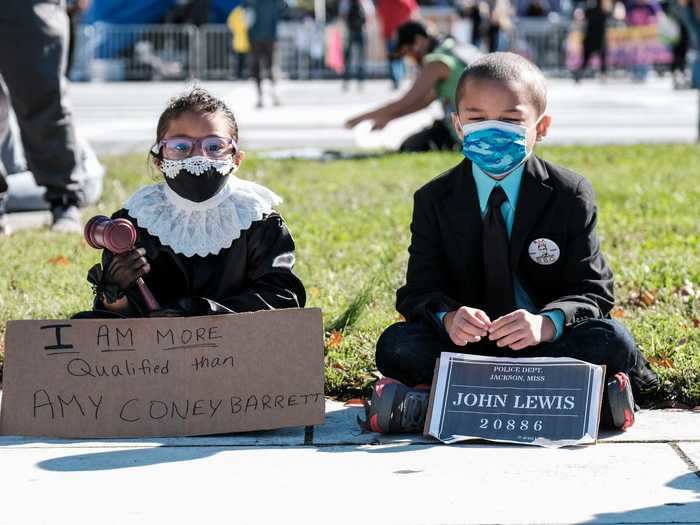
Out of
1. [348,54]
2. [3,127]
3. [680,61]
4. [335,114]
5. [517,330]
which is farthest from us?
[348,54]

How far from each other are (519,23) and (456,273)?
24644mm

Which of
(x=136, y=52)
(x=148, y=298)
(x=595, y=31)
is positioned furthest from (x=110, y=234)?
(x=136, y=52)

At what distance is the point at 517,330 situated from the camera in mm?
3414

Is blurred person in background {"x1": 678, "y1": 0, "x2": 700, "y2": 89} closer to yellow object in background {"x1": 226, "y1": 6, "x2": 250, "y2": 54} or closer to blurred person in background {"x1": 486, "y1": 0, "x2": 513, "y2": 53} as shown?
blurred person in background {"x1": 486, "y1": 0, "x2": 513, "y2": 53}

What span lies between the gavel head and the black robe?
291mm

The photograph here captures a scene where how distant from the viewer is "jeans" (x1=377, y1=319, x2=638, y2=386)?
3527mm

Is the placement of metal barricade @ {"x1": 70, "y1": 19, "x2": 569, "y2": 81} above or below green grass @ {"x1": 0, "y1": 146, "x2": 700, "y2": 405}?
above

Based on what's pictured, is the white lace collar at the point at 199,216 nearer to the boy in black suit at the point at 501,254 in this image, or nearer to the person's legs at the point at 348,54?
the boy in black suit at the point at 501,254

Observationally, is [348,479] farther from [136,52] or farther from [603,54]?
[136,52]

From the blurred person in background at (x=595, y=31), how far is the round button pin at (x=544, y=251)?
20.6m

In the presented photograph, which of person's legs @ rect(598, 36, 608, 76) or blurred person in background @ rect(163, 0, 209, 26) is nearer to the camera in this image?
person's legs @ rect(598, 36, 608, 76)

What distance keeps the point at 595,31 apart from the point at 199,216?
20.7 meters

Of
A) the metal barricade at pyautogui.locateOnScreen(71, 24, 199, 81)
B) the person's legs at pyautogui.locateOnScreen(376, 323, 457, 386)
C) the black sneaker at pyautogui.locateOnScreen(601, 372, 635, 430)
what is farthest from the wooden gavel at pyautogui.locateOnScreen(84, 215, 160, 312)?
the metal barricade at pyautogui.locateOnScreen(71, 24, 199, 81)

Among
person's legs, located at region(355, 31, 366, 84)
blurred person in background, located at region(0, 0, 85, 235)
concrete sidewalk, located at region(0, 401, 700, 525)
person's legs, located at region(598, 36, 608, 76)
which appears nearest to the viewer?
concrete sidewalk, located at region(0, 401, 700, 525)
